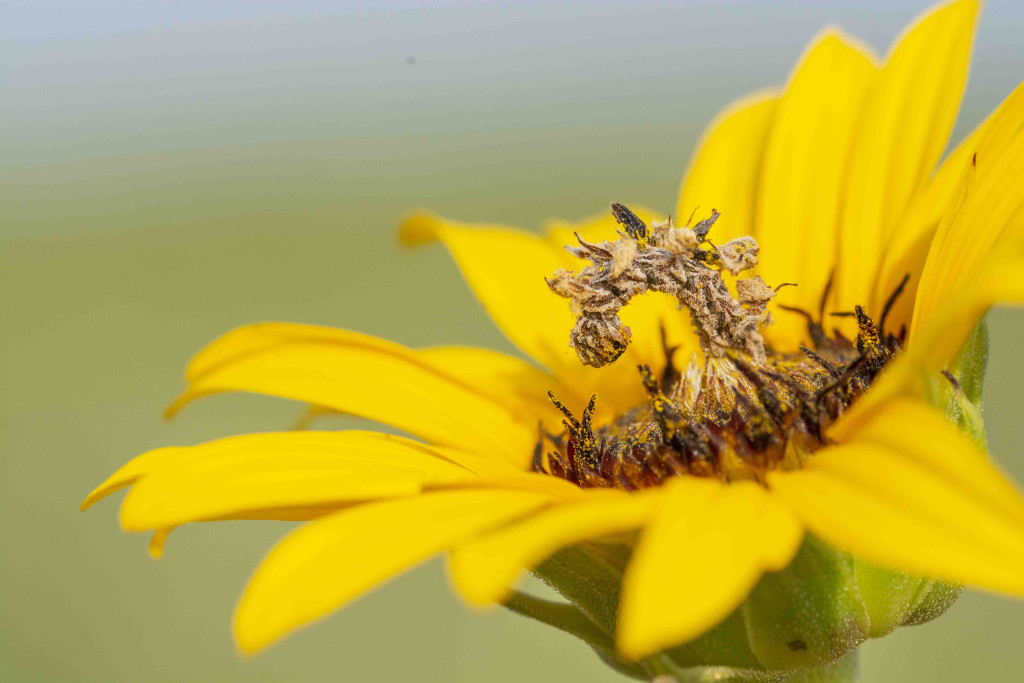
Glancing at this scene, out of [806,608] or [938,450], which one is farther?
[806,608]

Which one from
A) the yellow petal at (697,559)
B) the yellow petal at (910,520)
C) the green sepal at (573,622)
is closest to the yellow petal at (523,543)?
the yellow petal at (697,559)

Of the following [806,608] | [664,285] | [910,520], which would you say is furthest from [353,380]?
[910,520]

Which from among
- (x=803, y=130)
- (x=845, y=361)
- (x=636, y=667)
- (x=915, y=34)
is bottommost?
(x=636, y=667)

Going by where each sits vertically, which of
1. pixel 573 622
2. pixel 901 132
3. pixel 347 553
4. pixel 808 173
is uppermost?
pixel 901 132

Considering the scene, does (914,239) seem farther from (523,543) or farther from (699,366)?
(523,543)

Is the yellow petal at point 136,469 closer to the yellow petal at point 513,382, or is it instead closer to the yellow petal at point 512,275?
the yellow petal at point 513,382

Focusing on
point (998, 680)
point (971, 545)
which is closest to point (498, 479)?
point (971, 545)

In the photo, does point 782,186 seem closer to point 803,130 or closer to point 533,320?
point 803,130
